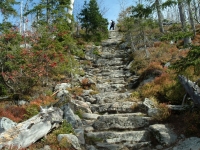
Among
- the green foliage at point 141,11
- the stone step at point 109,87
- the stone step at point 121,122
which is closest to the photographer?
the stone step at point 121,122

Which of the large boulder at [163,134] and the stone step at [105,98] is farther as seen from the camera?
the stone step at [105,98]

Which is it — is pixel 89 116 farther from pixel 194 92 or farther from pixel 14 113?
pixel 194 92

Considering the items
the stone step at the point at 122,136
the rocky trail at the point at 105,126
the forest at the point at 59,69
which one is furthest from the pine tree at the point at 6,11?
the stone step at the point at 122,136

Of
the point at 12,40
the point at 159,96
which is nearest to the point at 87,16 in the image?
the point at 12,40

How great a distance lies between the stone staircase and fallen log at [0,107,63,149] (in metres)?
1.39

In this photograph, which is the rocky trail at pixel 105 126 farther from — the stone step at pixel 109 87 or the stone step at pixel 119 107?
the stone step at pixel 109 87

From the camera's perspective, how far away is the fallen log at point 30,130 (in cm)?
742

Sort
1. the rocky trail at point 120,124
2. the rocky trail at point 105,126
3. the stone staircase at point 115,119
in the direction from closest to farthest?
the rocky trail at point 105,126 → the rocky trail at point 120,124 → the stone staircase at point 115,119

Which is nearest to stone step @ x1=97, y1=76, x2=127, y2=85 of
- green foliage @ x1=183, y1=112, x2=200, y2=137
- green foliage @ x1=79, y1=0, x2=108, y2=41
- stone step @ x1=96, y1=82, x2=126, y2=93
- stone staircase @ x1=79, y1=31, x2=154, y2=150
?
stone staircase @ x1=79, y1=31, x2=154, y2=150

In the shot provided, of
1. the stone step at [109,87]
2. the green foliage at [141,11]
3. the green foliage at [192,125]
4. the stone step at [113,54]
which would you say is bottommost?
the green foliage at [192,125]

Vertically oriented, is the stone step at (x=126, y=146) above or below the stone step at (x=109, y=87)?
below

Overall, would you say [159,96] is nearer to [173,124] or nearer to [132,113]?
[132,113]

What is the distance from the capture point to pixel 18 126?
8273mm

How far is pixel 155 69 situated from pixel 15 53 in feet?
27.7
